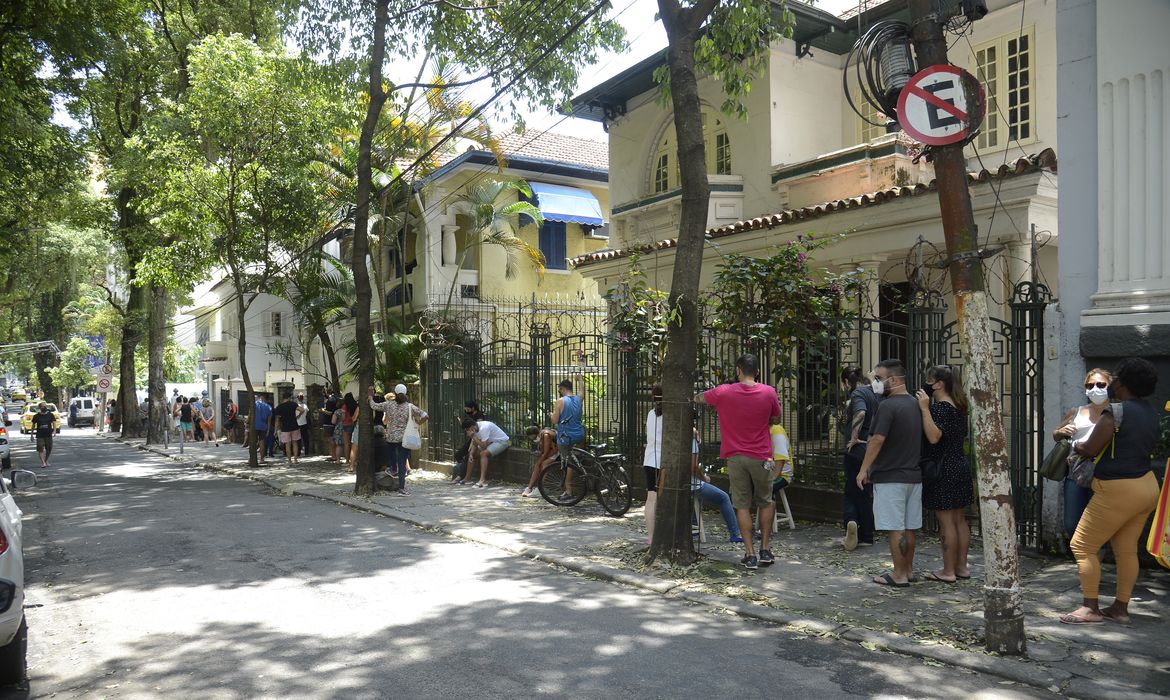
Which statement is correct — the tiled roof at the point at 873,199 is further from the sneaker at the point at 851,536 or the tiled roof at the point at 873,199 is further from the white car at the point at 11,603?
the white car at the point at 11,603

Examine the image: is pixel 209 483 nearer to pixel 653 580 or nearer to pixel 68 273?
pixel 653 580

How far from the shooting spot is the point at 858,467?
27.5ft

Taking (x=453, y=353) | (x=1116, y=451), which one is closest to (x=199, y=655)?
(x=1116, y=451)

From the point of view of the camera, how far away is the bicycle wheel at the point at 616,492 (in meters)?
10.8

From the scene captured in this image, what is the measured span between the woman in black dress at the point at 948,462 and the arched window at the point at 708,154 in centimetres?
975

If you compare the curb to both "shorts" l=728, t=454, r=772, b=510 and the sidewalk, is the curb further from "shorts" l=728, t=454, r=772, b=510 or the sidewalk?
"shorts" l=728, t=454, r=772, b=510

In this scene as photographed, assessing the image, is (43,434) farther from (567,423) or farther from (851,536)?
(851,536)

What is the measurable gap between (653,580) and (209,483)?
41.2ft

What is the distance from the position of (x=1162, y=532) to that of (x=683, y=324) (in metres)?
3.96

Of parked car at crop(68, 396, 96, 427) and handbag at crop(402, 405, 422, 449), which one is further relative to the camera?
parked car at crop(68, 396, 96, 427)

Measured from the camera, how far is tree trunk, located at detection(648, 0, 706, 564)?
25.2ft

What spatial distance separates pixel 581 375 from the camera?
43.6ft

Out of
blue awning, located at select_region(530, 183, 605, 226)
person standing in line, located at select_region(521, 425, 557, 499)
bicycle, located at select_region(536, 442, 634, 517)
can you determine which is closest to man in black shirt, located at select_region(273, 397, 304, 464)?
blue awning, located at select_region(530, 183, 605, 226)

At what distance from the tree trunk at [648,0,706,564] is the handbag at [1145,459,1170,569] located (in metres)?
3.64
